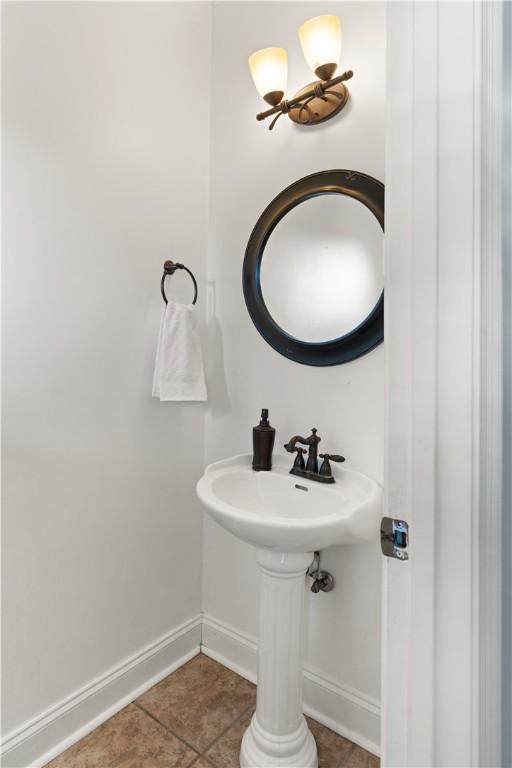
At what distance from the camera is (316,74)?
1.28 metres

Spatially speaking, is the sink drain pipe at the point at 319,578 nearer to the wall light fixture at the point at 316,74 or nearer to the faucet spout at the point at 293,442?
the faucet spout at the point at 293,442

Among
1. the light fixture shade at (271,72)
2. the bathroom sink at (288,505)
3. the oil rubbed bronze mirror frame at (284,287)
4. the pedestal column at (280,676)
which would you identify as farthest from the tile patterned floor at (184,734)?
the light fixture shade at (271,72)

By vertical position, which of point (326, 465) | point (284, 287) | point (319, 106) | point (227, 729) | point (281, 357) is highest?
point (319, 106)

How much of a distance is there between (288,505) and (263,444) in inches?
8.6

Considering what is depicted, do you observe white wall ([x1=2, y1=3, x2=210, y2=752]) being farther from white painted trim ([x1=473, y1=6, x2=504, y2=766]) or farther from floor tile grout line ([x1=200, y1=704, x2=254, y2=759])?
white painted trim ([x1=473, y1=6, x2=504, y2=766])

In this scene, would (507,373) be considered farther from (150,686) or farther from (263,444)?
(150,686)

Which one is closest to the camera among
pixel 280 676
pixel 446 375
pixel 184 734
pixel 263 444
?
pixel 446 375

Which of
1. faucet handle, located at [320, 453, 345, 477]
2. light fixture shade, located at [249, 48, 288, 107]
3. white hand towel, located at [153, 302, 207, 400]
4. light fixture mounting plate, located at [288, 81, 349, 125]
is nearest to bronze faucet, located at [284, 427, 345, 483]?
faucet handle, located at [320, 453, 345, 477]

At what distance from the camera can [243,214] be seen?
162 cm

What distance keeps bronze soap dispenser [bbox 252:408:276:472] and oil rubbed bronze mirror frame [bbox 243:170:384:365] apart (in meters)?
0.25

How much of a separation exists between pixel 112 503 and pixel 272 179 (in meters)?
1.31

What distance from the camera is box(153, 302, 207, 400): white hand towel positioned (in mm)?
1463

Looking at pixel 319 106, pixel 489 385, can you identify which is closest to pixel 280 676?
pixel 489 385

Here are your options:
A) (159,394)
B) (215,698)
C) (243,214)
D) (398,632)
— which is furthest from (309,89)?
(215,698)
